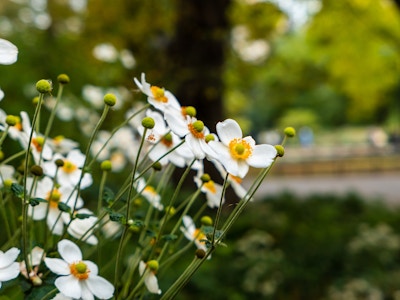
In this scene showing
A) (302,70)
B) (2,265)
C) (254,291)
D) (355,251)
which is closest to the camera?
(2,265)

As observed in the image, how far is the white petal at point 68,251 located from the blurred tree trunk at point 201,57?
420 centimetres

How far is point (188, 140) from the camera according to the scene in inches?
26.0

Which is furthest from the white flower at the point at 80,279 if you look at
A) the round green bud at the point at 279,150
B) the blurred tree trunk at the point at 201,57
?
the blurred tree trunk at the point at 201,57

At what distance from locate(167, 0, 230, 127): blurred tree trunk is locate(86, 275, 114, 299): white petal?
166 inches

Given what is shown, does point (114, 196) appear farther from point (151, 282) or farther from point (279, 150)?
point (279, 150)

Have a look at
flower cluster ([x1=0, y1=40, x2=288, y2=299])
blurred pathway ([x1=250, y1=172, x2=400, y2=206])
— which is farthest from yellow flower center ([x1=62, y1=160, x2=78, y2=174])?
blurred pathway ([x1=250, y1=172, x2=400, y2=206])

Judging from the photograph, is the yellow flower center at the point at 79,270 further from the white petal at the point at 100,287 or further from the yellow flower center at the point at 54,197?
the yellow flower center at the point at 54,197

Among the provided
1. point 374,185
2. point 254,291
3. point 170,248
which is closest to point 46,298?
point 170,248

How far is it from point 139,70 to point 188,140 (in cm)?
478

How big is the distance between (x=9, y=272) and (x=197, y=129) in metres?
A: 0.27

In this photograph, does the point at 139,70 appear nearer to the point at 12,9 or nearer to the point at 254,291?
the point at 254,291

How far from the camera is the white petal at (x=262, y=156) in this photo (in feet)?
2.18

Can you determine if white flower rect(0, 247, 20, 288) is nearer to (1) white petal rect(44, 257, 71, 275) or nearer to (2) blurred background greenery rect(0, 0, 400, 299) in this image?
(1) white petal rect(44, 257, 71, 275)

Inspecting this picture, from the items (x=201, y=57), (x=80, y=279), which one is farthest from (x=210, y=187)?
(x=201, y=57)
